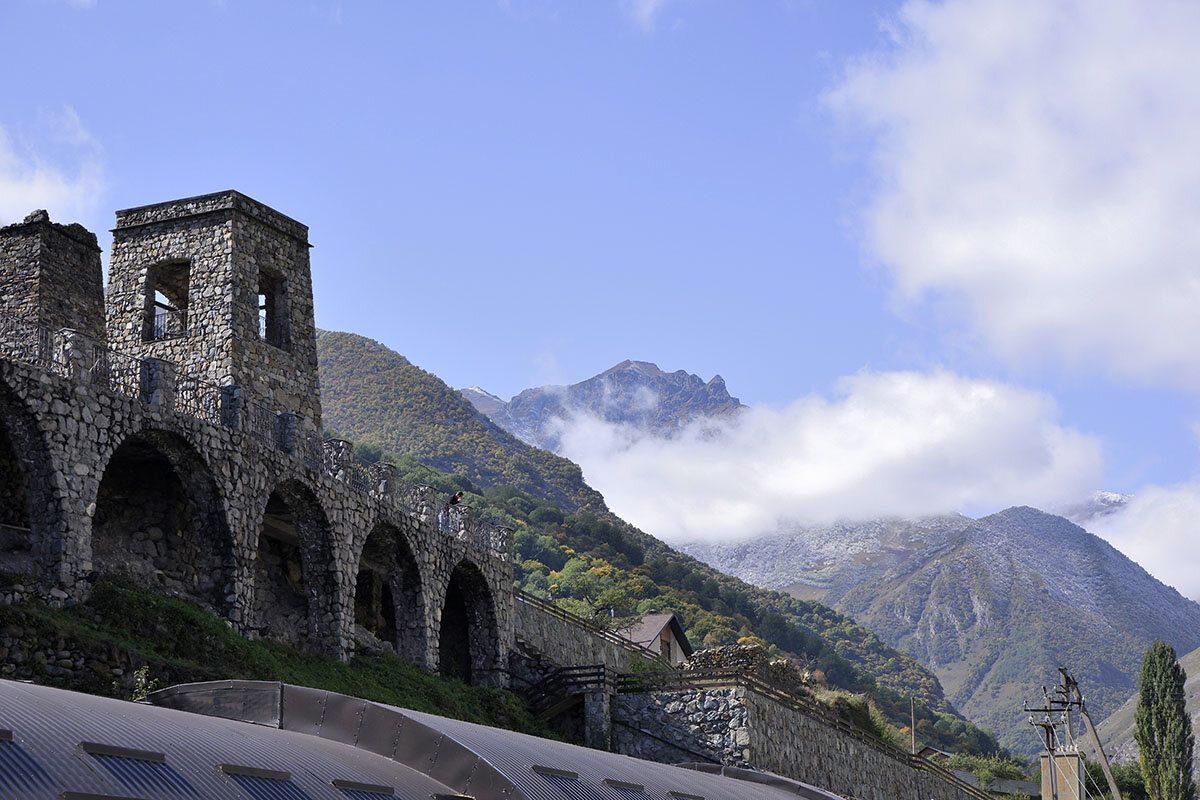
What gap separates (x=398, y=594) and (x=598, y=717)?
21.5ft

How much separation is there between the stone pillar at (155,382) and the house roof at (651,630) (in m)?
33.1

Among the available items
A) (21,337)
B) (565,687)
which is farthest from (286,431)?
(565,687)

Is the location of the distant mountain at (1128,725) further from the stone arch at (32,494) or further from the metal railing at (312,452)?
the stone arch at (32,494)

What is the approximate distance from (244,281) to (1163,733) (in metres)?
47.9

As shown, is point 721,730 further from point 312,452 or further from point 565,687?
point 312,452

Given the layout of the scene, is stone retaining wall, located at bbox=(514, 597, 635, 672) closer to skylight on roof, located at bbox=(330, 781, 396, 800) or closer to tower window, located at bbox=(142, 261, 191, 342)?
tower window, located at bbox=(142, 261, 191, 342)

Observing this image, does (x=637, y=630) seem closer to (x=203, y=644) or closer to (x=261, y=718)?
(x=203, y=644)

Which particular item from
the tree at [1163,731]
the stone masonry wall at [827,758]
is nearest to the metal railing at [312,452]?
the stone masonry wall at [827,758]

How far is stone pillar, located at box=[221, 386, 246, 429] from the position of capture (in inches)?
1262

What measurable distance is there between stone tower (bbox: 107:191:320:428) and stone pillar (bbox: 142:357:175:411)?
6934 millimetres

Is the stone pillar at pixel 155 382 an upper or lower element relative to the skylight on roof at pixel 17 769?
upper

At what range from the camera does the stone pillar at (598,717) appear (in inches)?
1585

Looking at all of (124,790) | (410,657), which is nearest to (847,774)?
(410,657)

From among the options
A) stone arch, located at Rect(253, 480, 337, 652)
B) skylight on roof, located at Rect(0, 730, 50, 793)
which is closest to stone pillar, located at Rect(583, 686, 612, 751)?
stone arch, located at Rect(253, 480, 337, 652)
